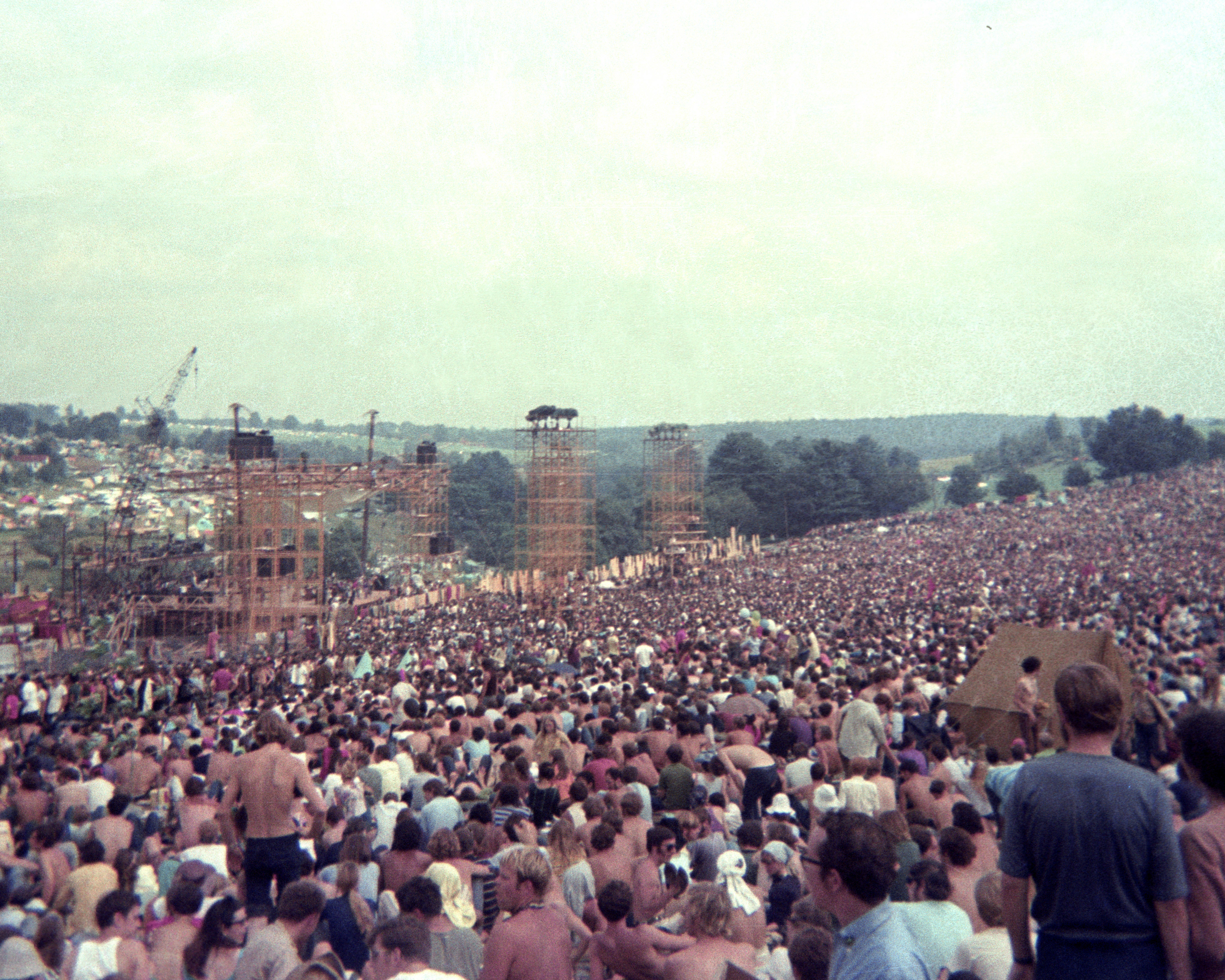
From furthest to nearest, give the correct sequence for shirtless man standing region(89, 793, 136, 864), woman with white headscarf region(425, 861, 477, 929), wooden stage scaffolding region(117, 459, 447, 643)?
1. wooden stage scaffolding region(117, 459, 447, 643)
2. shirtless man standing region(89, 793, 136, 864)
3. woman with white headscarf region(425, 861, 477, 929)

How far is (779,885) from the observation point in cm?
627

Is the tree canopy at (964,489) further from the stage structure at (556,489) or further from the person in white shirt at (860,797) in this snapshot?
the person in white shirt at (860,797)

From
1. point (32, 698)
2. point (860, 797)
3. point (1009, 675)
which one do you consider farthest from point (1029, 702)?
point (32, 698)

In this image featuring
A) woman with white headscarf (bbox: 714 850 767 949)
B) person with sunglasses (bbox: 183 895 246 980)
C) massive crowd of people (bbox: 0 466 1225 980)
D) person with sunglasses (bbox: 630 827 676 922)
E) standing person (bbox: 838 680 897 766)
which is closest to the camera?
massive crowd of people (bbox: 0 466 1225 980)

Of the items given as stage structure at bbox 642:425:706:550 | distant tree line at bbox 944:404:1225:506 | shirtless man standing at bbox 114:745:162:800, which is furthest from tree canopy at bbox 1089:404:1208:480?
shirtless man standing at bbox 114:745:162:800

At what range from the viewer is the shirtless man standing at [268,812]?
6672 millimetres

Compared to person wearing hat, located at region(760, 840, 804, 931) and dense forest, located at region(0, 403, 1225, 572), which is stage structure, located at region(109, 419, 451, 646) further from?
dense forest, located at region(0, 403, 1225, 572)

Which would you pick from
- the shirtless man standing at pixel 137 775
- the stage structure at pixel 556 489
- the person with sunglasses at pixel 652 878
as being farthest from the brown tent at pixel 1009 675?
the stage structure at pixel 556 489

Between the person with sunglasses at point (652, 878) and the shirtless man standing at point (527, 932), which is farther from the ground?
the shirtless man standing at point (527, 932)

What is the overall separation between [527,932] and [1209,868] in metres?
2.74

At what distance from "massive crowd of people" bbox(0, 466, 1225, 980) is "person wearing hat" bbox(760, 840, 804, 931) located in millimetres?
19

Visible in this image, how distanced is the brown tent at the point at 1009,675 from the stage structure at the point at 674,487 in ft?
144

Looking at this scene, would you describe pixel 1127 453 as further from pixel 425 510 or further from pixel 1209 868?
pixel 1209 868

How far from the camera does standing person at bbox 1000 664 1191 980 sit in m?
2.88
